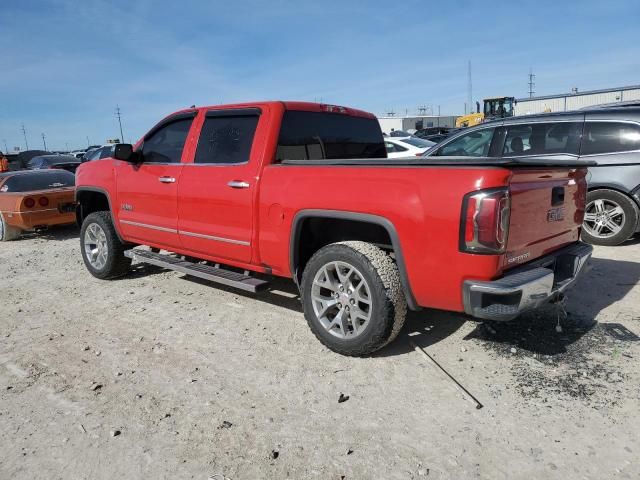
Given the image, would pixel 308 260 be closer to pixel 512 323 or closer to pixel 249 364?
pixel 249 364

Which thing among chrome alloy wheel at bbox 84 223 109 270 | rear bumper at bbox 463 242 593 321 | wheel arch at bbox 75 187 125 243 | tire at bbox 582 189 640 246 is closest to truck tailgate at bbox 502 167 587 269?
rear bumper at bbox 463 242 593 321

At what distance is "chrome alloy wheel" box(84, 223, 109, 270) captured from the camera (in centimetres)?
596

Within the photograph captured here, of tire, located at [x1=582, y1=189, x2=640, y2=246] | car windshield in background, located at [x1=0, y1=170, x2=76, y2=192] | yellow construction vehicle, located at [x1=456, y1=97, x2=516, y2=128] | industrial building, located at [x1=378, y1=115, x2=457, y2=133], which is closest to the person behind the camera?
tire, located at [x1=582, y1=189, x2=640, y2=246]

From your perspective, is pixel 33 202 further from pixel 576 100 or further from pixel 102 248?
pixel 576 100

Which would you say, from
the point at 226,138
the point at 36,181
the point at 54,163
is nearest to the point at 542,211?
the point at 226,138

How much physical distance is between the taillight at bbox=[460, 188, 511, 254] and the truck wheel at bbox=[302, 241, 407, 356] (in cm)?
67

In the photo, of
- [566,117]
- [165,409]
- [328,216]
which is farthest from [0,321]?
[566,117]

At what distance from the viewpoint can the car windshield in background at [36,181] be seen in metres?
9.15

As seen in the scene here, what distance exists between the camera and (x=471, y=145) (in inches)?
287

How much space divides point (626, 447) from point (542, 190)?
159 cm

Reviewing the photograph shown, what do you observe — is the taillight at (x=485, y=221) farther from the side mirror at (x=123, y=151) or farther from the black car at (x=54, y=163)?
the black car at (x=54, y=163)

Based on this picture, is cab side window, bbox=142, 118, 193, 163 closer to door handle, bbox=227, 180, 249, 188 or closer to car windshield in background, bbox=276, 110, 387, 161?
door handle, bbox=227, 180, 249, 188

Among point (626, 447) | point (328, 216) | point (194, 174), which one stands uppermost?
point (194, 174)

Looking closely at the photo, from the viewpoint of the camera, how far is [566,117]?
21.8 ft
